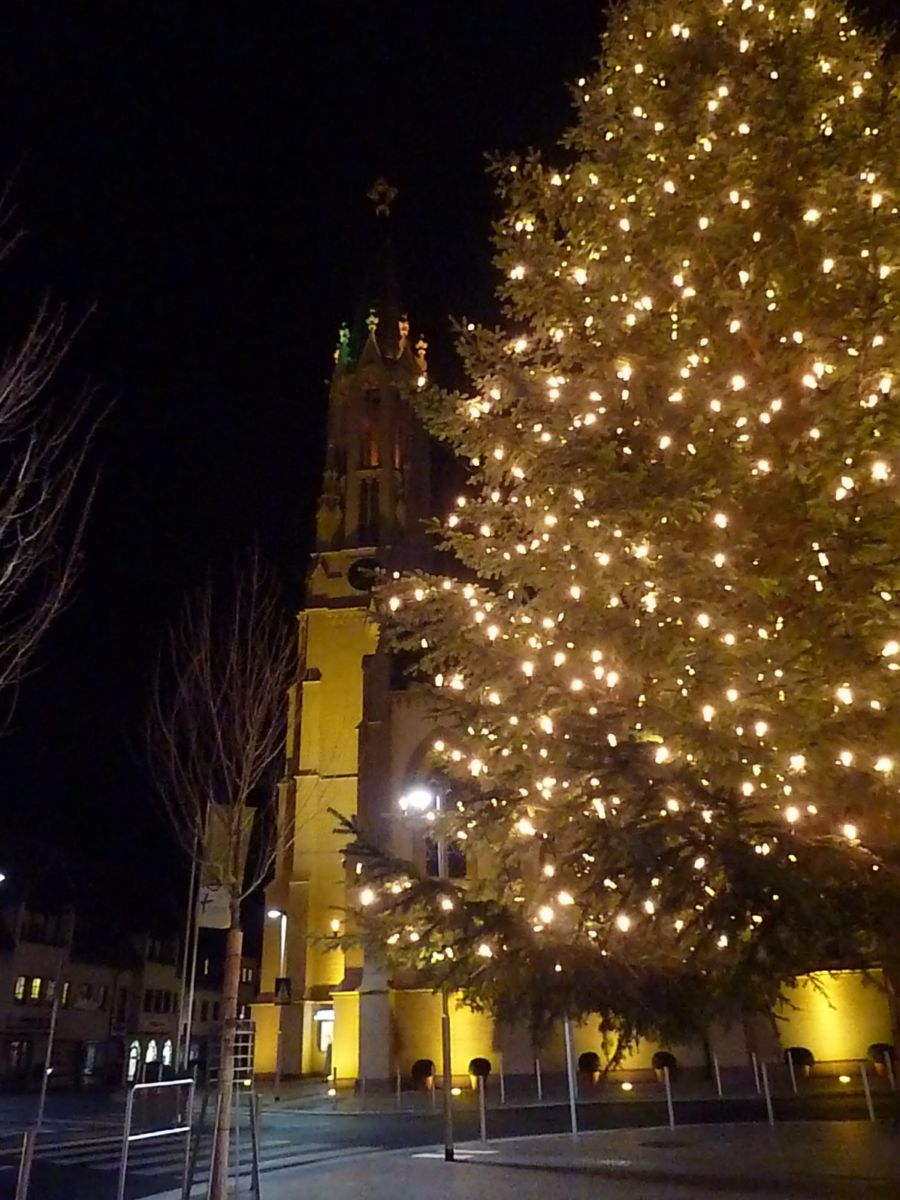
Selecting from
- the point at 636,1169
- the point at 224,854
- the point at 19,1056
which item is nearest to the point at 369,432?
the point at 19,1056

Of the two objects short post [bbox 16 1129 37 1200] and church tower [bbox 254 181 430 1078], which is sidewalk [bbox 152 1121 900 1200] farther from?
church tower [bbox 254 181 430 1078]

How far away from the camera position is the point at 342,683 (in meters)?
40.0

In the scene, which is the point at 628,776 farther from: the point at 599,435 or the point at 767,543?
the point at 599,435

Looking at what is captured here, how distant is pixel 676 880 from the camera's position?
5789mm

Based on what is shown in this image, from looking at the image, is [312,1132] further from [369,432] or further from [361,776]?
[369,432]

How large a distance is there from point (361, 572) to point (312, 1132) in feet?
86.1

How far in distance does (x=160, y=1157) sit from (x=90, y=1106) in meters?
14.0

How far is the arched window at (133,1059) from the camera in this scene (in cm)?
3453

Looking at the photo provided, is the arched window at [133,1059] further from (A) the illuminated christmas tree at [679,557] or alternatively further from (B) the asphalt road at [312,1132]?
(A) the illuminated christmas tree at [679,557]

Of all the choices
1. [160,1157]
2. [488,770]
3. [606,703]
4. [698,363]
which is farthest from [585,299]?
[160,1157]

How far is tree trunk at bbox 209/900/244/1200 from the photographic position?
7.57 m

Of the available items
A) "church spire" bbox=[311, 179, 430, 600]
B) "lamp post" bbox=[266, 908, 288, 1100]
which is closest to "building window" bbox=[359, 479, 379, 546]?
"church spire" bbox=[311, 179, 430, 600]

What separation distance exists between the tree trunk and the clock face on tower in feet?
107

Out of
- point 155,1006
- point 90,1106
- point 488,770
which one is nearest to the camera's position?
point 488,770
